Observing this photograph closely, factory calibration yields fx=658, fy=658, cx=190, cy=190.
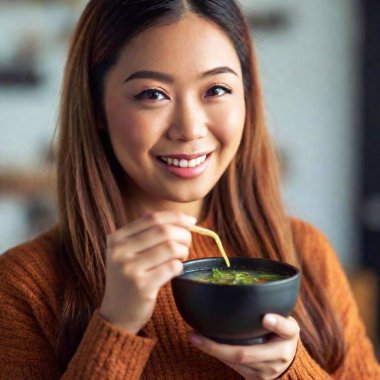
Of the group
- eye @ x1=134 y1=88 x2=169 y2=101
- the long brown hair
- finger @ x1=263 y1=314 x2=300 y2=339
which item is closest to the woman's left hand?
finger @ x1=263 y1=314 x2=300 y2=339

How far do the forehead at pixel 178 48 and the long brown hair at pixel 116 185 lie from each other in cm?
2

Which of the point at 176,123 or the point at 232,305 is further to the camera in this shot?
the point at 176,123

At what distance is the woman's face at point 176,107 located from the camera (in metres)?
1.13

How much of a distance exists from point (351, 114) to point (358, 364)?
194 cm

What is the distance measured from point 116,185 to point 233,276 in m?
0.36

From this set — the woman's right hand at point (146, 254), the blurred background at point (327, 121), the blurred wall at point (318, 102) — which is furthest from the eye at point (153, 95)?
the blurred wall at point (318, 102)

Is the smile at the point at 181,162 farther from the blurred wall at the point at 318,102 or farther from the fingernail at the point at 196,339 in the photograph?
the blurred wall at the point at 318,102

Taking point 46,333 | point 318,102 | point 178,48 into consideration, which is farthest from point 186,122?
point 318,102

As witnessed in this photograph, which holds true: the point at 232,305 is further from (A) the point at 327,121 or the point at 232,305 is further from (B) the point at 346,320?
(A) the point at 327,121

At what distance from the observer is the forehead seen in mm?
1119

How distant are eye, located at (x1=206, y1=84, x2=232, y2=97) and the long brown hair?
4.4 inches

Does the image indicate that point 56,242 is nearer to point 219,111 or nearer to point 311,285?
point 219,111

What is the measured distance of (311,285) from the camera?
55.1 inches

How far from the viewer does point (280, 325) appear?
0.95m
